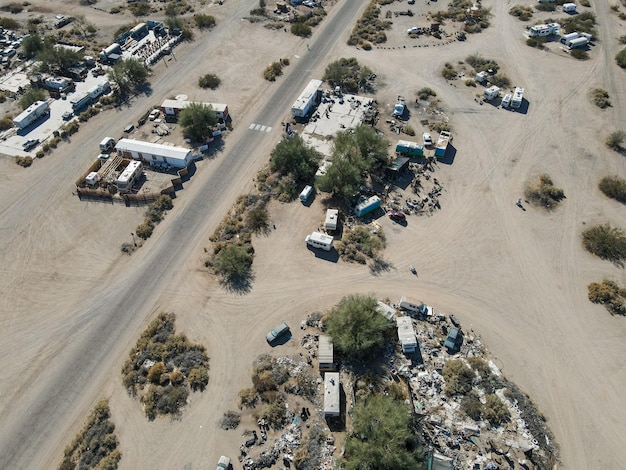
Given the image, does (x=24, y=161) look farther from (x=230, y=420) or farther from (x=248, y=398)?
(x=230, y=420)

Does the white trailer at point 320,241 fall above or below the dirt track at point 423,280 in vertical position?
above

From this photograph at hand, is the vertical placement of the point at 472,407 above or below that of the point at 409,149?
below

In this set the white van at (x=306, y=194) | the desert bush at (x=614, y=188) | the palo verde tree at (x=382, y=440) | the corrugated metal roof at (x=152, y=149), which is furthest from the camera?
the corrugated metal roof at (x=152, y=149)

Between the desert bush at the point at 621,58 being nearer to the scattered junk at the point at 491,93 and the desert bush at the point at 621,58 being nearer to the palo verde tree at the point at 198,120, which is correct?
the scattered junk at the point at 491,93

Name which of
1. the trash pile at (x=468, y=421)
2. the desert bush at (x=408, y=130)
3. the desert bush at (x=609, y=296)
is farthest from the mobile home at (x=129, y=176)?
the desert bush at (x=609, y=296)

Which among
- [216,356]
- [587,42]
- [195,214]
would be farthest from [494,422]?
[587,42]

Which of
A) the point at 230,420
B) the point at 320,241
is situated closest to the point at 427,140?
the point at 320,241
